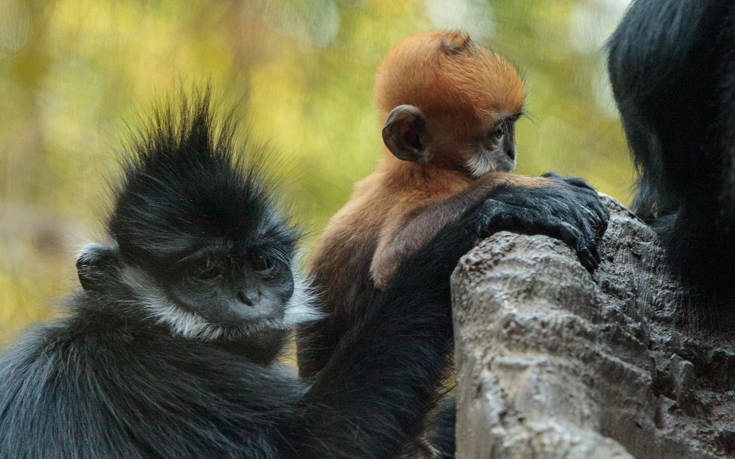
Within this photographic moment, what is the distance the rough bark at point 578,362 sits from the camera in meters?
1.52

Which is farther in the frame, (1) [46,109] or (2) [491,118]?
(1) [46,109]

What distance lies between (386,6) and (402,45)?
2777mm

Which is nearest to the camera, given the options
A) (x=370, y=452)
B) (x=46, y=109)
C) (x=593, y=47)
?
(x=370, y=452)

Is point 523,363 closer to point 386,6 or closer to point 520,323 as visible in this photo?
point 520,323

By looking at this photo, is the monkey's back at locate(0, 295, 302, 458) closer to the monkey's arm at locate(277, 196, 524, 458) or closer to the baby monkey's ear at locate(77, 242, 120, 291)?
the monkey's arm at locate(277, 196, 524, 458)

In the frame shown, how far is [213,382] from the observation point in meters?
2.55

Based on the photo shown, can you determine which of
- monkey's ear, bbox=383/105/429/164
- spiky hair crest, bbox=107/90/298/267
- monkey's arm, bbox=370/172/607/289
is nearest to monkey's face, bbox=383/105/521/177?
monkey's ear, bbox=383/105/429/164

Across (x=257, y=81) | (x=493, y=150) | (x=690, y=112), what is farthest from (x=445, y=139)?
(x=257, y=81)

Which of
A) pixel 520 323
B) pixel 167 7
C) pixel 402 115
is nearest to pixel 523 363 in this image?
pixel 520 323

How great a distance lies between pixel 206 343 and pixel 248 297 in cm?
20

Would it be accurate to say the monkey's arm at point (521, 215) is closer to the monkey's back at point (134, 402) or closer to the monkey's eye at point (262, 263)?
the monkey's eye at point (262, 263)

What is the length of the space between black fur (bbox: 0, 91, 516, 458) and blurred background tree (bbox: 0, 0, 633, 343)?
2830mm

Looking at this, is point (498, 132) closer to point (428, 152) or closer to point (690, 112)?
point (428, 152)

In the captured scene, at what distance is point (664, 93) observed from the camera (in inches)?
97.9
